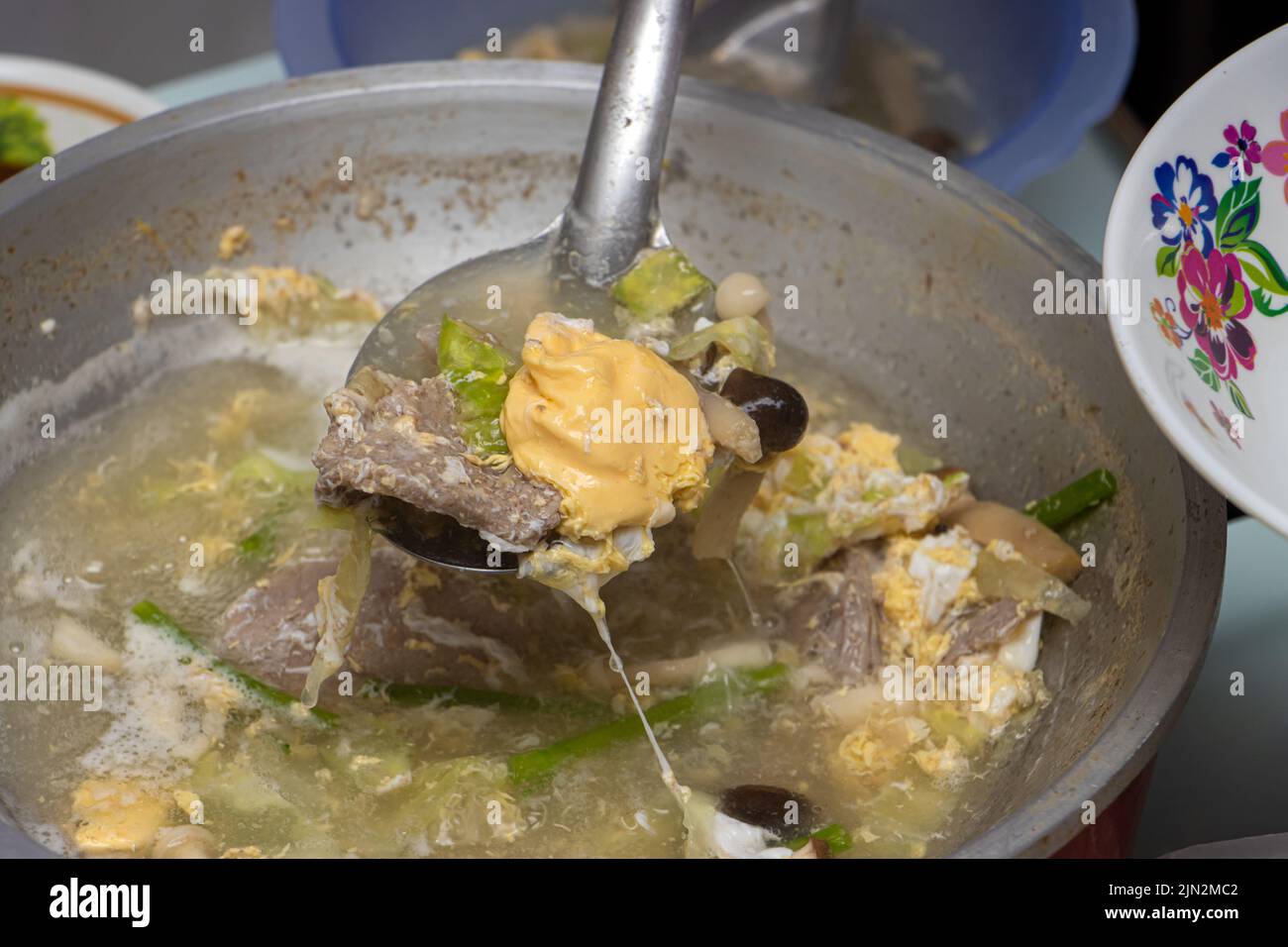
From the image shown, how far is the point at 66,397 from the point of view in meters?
2.11

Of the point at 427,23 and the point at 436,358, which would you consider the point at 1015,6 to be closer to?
the point at 427,23

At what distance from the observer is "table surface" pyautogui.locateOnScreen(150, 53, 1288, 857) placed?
1814 mm

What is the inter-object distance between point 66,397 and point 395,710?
0.76m

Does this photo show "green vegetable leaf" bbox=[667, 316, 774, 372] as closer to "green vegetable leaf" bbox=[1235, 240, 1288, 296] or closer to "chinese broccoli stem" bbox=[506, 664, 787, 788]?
"chinese broccoli stem" bbox=[506, 664, 787, 788]

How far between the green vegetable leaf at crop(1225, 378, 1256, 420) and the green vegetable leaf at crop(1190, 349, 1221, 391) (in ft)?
0.09

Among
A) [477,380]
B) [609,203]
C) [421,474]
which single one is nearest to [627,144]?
[609,203]

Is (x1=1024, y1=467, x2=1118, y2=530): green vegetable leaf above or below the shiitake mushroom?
below

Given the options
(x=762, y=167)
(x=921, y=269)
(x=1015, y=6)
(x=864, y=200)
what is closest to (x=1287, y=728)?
(x=921, y=269)

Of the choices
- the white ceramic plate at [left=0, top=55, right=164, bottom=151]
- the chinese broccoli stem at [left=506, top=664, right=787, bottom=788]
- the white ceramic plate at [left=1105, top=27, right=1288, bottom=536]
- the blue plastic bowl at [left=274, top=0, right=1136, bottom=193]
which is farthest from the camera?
the white ceramic plate at [left=0, top=55, right=164, bottom=151]

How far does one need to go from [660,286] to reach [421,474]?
520 mm

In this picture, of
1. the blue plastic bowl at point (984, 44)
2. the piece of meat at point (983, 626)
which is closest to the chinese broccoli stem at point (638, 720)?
the piece of meat at point (983, 626)

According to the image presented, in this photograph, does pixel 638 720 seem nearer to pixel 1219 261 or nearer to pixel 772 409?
pixel 772 409

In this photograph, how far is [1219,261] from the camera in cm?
155

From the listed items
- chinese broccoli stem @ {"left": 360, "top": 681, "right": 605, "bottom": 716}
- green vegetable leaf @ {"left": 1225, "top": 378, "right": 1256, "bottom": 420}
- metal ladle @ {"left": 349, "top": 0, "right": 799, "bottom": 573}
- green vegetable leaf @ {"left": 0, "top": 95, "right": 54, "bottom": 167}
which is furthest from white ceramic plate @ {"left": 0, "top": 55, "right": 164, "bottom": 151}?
green vegetable leaf @ {"left": 1225, "top": 378, "right": 1256, "bottom": 420}
